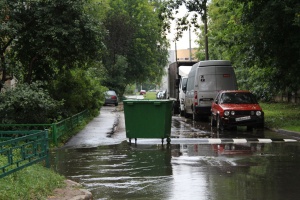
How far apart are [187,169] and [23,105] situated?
6.62m

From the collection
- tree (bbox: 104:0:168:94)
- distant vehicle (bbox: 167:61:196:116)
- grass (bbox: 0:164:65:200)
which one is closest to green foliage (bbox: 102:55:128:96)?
tree (bbox: 104:0:168:94)

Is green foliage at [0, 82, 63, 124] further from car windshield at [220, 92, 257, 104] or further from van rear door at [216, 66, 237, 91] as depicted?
van rear door at [216, 66, 237, 91]

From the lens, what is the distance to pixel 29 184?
22.2 feet

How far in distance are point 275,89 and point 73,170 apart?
51.7 feet

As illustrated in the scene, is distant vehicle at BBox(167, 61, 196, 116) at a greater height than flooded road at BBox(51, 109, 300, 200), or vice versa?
distant vehicle at BBox(167, 61, 196, 116)

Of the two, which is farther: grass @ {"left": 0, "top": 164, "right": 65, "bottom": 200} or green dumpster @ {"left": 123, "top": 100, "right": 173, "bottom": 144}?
green dumpster @ {"left": 123, "top": 100, "right": 173, "bottom": 144}

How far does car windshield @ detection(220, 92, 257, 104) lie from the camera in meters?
18.9

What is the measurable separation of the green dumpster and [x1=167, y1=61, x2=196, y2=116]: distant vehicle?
45.1ft

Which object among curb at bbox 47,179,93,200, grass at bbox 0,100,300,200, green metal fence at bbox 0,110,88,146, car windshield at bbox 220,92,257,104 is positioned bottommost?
curb at bbox 47,179,93,200

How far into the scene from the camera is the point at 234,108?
17.8 m

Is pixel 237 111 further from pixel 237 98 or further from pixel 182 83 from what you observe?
pixel 182 83

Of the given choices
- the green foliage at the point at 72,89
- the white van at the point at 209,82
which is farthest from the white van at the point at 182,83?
the green foliage at the point at 72,89

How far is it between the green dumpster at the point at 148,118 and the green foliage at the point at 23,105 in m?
2.70

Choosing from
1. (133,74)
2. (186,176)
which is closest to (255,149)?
(186,176)
